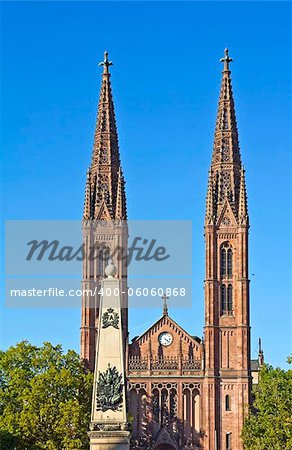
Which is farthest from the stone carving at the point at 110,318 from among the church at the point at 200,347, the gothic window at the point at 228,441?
the gothic window at the point at 228,441

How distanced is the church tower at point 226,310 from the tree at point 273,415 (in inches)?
194

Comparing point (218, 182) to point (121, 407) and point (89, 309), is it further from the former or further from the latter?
point (121, 407)

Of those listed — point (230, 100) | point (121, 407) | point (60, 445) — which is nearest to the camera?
point (121, 407)

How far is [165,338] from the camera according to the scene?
94.7 metres

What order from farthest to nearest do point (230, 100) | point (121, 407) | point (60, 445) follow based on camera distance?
point (230, 100) < point (60, 445) < point (121, 407)

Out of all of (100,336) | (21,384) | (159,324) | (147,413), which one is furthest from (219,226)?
(100,336)

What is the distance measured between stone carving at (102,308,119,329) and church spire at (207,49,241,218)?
4764 centimetres

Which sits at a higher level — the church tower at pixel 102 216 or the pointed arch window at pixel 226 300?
the church tower at pixel 102 216

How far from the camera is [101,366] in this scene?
157 feet

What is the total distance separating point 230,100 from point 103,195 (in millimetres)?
15076

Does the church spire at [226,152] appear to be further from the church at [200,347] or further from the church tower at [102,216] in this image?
the church tower at [102,216]

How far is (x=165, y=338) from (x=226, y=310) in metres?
6.10

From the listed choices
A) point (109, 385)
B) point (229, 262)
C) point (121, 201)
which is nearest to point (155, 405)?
point (229, 262)

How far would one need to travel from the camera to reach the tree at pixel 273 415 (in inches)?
3029
